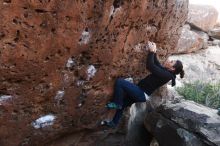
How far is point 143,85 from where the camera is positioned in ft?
20.4

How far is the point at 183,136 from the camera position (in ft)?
22.2

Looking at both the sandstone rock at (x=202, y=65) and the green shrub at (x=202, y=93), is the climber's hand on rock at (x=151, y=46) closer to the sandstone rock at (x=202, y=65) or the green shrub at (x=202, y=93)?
the green shrub at (x=202, y=93)

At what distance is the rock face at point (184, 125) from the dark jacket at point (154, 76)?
1067mm

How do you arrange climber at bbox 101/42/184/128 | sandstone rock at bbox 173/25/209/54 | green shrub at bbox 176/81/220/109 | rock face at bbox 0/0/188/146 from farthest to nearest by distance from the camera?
sandstone rock at bbox 173/25/209/54 < green shrub at bbox 176/81/220/109 < climber at bbox 101/42/184/128 < rock face at bbox 0/0/188/146

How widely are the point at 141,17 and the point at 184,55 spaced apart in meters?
10.1

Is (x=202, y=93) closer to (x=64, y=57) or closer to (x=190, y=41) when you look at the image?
(x=190, y=41)

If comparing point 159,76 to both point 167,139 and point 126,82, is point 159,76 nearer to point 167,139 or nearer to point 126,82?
point 126,82

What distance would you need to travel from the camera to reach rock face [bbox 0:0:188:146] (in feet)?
14.7

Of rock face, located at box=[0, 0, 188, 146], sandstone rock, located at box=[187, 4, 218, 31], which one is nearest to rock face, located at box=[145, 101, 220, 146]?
rock face, located at box=[0, 0, 188, 146]

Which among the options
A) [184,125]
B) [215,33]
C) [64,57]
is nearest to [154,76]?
[184,125]

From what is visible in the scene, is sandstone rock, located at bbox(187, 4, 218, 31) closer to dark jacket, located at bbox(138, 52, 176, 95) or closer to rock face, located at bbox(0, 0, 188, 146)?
rock face, located at bbox(0, 0, 188, 146)

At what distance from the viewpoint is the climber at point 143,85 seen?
5895mm

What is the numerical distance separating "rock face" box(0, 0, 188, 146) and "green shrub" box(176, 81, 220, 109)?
4.41 metres

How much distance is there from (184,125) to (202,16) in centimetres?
1058
